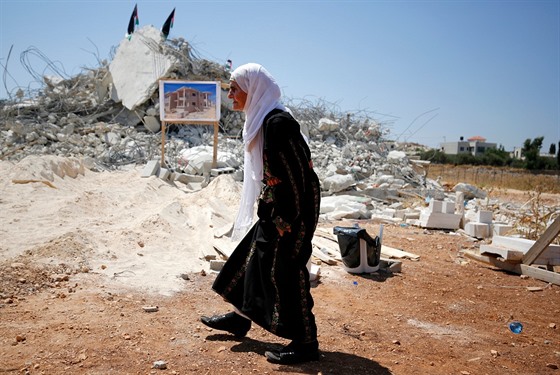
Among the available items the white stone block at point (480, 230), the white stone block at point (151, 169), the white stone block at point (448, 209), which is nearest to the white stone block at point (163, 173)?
the white stone block at point (151, 169)

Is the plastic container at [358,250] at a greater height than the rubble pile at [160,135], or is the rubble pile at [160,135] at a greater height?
the rubble pile at [160,135]

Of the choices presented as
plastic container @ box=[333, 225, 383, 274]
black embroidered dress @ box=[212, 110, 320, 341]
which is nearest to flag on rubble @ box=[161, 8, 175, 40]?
plastic container @ box=[333, 225, 383, 274]

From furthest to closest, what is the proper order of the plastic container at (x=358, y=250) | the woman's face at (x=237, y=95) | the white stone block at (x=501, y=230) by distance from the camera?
1. the white stone block at (x=501, y=230)
2. the plastic container at (x=358, y=250)
3. the woman's face at (x=237, y=95)

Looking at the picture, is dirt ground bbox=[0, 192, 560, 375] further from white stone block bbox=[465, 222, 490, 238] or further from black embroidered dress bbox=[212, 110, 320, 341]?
white stone block bbox=[465, 222, 490, 238]

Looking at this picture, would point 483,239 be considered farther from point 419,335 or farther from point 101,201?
point 101,201

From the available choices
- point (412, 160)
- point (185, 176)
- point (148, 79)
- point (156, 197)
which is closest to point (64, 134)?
point (148, 79)

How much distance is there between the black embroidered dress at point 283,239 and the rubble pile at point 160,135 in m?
7.45

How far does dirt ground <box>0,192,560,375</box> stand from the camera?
9.04ft

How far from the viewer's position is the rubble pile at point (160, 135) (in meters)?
11.9

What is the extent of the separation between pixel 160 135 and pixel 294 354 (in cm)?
1195

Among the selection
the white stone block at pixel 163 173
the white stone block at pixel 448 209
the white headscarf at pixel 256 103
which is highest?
the white headscarf at pixel 256 103

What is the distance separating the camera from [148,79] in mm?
14977

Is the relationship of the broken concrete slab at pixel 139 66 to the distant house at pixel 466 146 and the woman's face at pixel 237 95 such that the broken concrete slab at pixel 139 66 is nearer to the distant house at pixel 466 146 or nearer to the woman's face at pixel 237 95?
the woman's face at pixel 237 95

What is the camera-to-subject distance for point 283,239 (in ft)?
8.98
